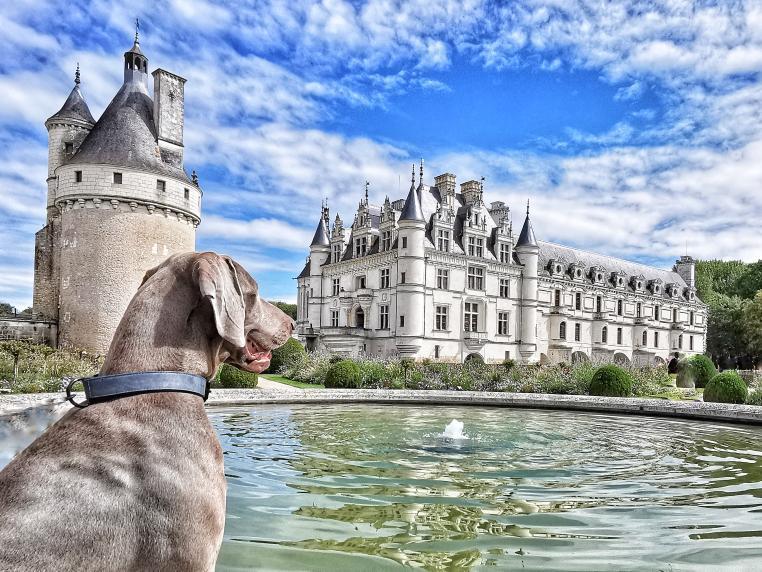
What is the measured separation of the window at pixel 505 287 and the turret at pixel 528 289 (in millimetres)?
1396

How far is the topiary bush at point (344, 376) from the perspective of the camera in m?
20.1

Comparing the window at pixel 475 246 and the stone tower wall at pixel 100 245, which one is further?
the window at pixel 475 246

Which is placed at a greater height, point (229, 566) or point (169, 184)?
point (169, 184)

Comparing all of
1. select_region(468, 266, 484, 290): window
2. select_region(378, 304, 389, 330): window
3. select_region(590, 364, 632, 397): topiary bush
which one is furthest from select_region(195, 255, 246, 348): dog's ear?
select_region(468, 266, 484, 290): window

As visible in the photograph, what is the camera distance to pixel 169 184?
1071 inches

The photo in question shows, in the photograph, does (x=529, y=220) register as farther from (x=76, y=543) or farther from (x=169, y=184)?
(x=76, y=543)

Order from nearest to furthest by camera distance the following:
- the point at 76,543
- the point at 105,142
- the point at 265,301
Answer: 1. the point at 76,543
2. the point at 265,301
3. the point at 105,142

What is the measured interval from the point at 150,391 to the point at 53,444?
0.34 metres

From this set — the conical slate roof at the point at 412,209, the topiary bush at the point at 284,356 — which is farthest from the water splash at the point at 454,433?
the conical slate roof at the point at 412,209

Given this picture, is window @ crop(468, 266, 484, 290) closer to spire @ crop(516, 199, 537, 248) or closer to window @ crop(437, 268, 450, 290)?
window @ crop(437, 268, 450, 290)

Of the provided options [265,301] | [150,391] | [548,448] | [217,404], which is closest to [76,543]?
[150,391]

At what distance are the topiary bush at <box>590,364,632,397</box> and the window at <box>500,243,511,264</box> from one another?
837 inches

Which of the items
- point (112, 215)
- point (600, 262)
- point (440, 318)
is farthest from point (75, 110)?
point (600, 262)

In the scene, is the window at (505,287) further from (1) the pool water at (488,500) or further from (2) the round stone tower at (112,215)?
(1) the pool water at (488,500)
